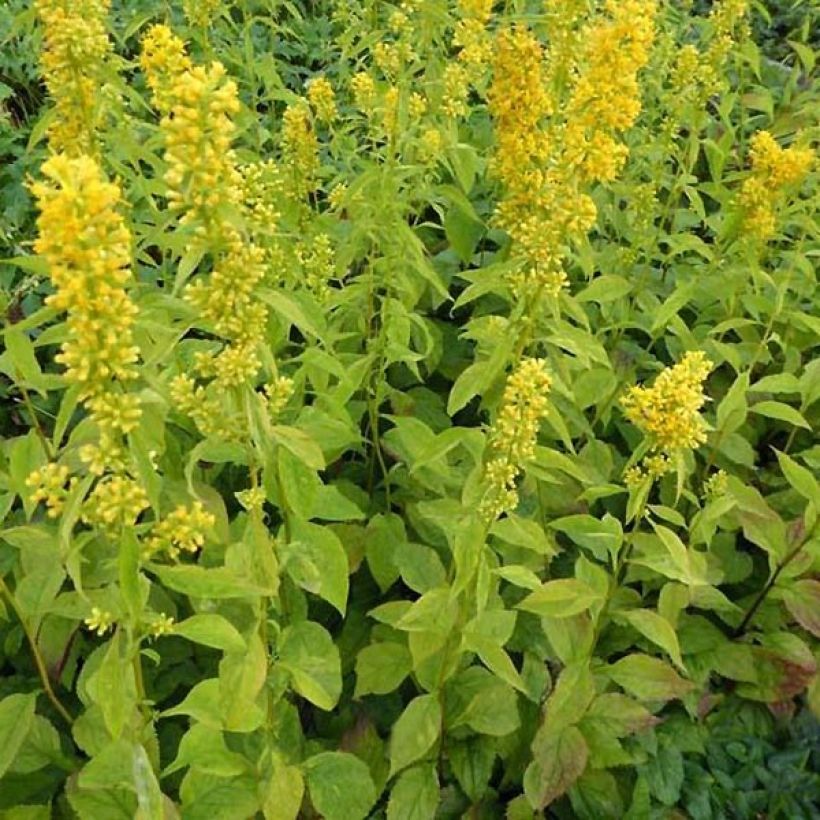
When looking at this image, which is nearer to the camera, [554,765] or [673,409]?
[673,409]

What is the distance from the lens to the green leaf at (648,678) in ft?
10.0

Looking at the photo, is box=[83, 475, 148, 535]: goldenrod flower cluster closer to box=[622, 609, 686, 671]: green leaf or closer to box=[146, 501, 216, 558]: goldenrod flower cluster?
box=[146, 501, 216, 558]: goldenrod flower cluster

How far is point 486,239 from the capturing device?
4859 mm

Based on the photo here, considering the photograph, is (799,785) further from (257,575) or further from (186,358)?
(186,358)

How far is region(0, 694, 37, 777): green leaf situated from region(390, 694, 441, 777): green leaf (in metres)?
1.02

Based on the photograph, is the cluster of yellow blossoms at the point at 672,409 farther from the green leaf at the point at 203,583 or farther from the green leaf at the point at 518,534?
the green leaf at the point at 203,583

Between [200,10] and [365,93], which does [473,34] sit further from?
[200,10]

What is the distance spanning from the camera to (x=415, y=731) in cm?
286

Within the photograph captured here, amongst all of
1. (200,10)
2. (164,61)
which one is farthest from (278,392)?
(200,10)

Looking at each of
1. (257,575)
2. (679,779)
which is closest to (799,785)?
(679,779)

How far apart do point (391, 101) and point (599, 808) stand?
243 cm

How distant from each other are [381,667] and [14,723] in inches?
43.0

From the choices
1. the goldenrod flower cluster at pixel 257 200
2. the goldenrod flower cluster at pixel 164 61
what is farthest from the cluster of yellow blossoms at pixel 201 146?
the goldenrod flower cluster at pixel 164 61

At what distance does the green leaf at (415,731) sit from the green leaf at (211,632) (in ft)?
2.91
